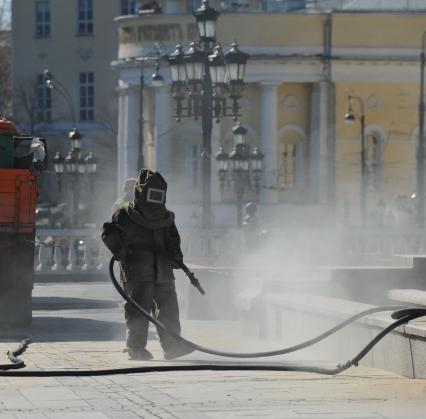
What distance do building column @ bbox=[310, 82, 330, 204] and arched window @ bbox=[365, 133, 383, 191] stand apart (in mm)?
1506

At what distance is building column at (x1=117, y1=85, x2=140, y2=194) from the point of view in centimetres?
6881

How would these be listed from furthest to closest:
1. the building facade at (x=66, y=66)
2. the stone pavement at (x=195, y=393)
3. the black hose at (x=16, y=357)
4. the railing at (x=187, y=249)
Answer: the building facade at (x=66, y=66) < the railing at (x=187, y=249) < the black hose at (x=16, y=357) < the stone pavement at (x=195, y=393)

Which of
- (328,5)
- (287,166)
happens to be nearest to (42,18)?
(328,5)

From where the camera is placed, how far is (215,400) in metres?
12.4

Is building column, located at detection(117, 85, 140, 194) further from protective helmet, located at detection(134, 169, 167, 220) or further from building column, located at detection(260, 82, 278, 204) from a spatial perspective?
protective helmet, located at detection(134, 169, 167, 220)

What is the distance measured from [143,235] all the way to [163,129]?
51436 mm

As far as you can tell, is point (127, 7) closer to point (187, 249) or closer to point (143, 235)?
point (187, 249)

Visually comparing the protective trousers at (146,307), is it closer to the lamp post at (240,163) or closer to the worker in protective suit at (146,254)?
the worker in protective suit at (146,254)

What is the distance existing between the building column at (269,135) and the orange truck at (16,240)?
46225 mm

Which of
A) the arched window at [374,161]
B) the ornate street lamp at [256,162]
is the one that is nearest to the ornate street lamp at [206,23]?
the ornate street lamp at [256,162]

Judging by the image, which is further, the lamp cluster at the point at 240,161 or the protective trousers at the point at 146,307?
the lamp cluster at the point at 240,161

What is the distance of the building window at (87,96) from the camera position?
97.6m

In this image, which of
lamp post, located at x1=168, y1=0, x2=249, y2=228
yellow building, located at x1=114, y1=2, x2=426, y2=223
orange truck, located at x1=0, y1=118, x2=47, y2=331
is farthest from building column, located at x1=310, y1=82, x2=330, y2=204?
orange truck, located at x1=0, y1=118, x2=47, y2=331

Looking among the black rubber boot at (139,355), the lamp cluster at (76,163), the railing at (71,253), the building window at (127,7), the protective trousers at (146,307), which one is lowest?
the railing at (71,253)
